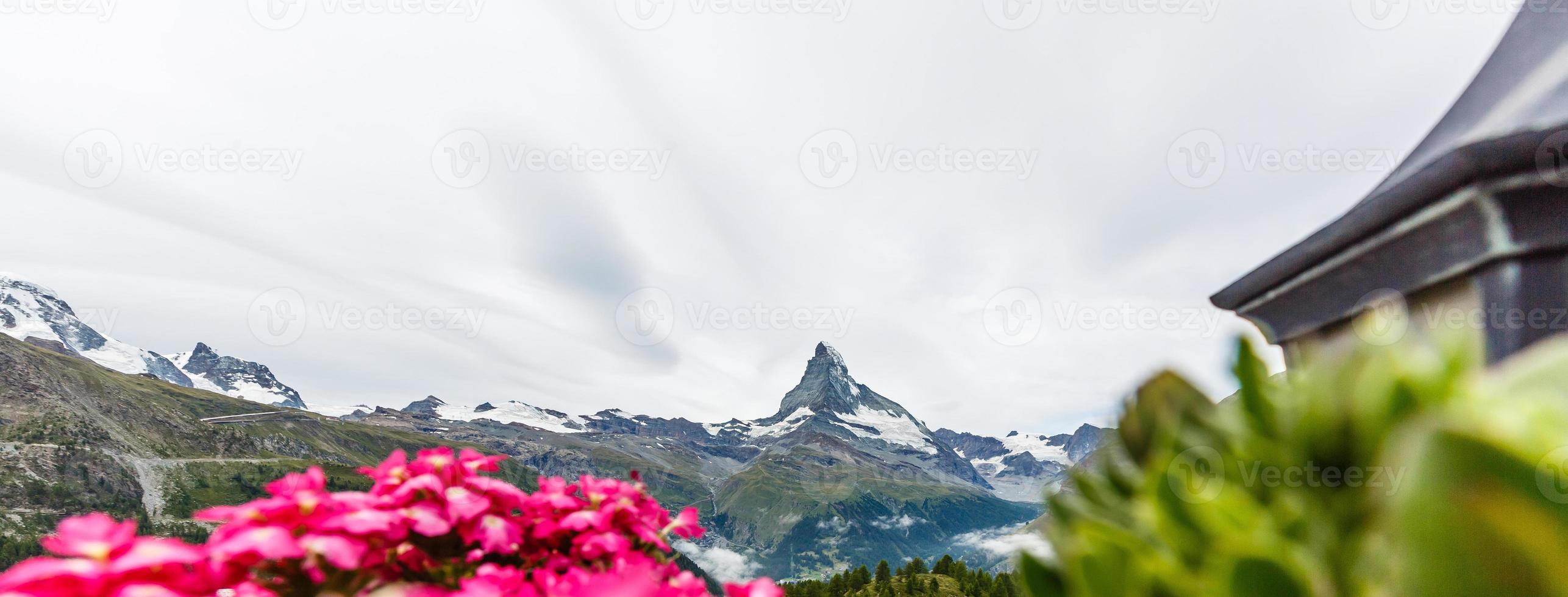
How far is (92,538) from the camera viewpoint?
5.28ft

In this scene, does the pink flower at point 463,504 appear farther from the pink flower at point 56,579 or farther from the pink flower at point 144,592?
the pink flower at point 56,579

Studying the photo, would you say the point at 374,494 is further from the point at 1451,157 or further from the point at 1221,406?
the point at 1451,157

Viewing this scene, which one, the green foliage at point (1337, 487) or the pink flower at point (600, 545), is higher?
the green foliage at point (1337, 487)

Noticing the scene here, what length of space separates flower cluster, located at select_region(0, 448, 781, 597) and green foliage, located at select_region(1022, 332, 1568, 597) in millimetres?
993

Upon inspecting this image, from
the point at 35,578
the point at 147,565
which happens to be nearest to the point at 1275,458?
A: the point at 147,565

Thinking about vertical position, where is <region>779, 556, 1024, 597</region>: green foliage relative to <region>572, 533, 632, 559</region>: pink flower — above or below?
below

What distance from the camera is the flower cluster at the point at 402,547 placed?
1480mm

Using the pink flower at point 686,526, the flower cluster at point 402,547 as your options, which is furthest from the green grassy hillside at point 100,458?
the flower cluster at point 402,547

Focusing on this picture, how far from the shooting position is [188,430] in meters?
196

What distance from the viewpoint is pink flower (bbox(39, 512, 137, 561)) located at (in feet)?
4.82

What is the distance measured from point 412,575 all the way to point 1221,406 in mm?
2202

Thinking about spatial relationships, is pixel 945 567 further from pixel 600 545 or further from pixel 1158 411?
pixel 1158 411

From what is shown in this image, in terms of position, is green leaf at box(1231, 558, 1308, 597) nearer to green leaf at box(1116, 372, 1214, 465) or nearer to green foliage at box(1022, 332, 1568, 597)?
green foliage at box(1022, 332, 1568, 597)

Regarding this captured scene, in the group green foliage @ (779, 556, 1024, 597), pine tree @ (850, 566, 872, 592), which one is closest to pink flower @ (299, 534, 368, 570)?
green foliage @ (779, 556, 1024, 597)
